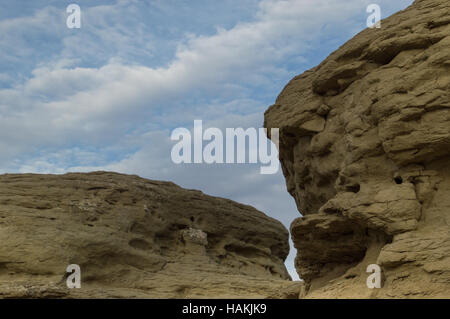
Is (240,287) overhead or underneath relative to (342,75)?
underneath

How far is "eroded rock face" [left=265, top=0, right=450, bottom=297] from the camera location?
894cm

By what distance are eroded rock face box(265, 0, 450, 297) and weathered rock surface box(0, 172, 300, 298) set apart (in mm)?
2921

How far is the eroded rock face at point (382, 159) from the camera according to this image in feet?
29.3

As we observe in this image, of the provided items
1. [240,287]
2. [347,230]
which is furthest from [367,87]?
[240,287]

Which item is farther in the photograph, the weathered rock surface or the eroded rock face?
the weathered rock surface

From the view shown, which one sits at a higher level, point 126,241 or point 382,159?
point 382,159

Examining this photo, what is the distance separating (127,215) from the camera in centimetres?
1712

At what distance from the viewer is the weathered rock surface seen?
13680mm

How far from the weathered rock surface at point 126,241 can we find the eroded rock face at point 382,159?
292 centimetres

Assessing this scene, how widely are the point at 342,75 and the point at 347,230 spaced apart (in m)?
3.82

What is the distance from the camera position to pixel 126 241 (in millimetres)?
16078

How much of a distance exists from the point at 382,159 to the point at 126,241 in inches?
354
